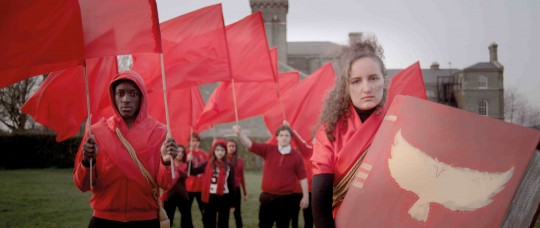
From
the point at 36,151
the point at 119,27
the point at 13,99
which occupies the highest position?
the point at 119,27

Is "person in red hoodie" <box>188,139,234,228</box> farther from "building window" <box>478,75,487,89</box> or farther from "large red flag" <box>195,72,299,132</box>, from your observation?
"building window" <box>478,75,487,89</box>

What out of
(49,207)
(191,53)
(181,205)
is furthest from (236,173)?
Result: (49,207)

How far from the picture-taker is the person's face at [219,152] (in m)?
9.24

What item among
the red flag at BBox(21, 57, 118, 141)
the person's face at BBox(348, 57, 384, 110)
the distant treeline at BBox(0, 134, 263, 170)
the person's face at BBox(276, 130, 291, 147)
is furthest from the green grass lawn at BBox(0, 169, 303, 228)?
the distant treeline at BBox(0, 134, 263, 170)

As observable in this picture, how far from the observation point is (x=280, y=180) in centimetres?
788

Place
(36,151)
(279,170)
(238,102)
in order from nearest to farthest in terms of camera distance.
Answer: (279,170), (238,102), (36,151)

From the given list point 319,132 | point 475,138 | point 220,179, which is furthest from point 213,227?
point 475,138

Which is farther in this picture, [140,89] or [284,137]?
[284,137]

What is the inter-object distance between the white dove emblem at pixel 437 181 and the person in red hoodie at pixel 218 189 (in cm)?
691

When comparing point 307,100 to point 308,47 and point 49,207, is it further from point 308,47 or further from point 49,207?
point 308,47

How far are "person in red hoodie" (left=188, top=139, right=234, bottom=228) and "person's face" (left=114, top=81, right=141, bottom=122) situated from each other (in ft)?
15.5

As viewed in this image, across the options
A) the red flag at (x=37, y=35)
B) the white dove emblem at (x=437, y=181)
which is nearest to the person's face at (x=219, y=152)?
the red flag at (x=37, y=35)

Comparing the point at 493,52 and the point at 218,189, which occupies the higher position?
the point at 493,52

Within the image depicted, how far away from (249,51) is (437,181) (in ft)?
23.0
